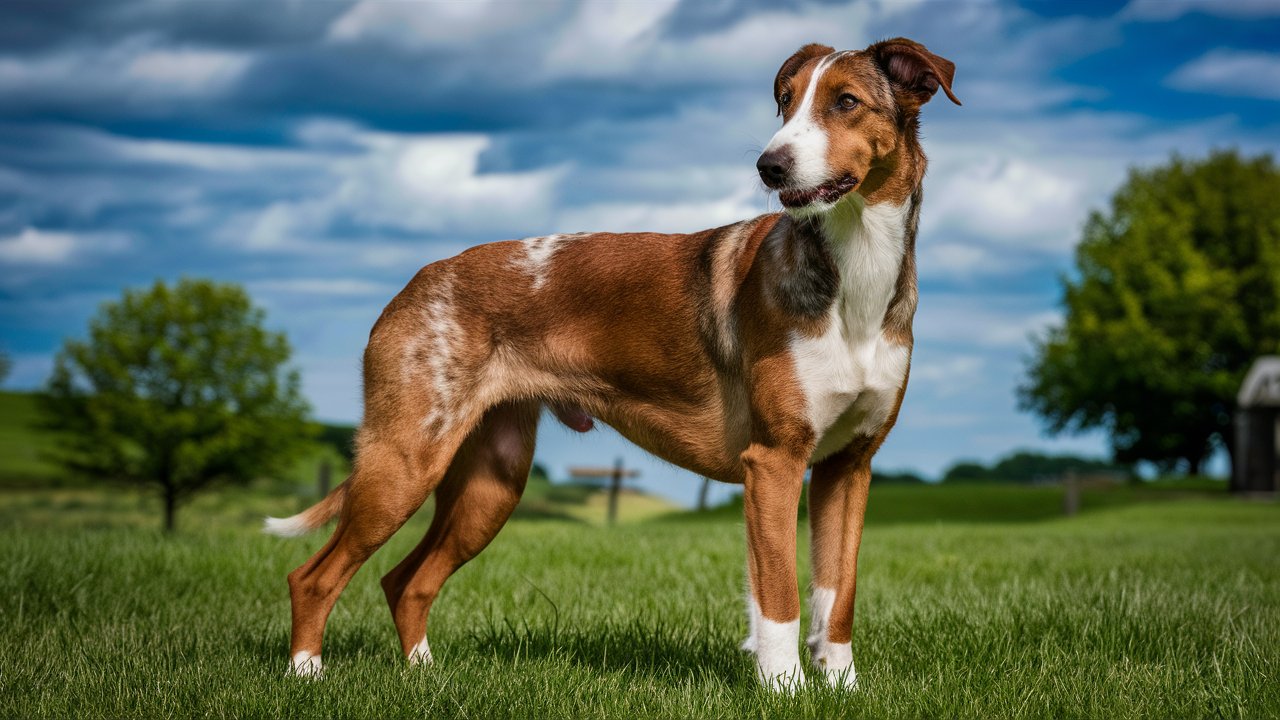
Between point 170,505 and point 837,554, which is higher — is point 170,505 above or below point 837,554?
below

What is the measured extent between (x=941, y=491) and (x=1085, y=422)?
8.93m

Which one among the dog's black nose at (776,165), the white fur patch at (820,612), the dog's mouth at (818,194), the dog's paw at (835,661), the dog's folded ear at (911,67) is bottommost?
the dog's paw at (835,661)

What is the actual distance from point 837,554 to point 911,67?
6.60 ft

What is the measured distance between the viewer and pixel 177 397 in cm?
2173

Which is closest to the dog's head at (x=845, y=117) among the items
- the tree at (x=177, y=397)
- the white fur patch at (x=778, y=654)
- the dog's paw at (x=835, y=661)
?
the white fur patch at (x=778, y=654)

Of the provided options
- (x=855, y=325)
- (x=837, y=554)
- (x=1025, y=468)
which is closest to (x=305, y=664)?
(x=837, y=554)

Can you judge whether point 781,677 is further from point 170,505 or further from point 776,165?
point 170,505

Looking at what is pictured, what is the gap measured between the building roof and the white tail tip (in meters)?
34.1

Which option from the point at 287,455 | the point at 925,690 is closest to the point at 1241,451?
the point at 287,455

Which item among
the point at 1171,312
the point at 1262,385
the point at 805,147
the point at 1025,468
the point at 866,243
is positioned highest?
the point at 1171,312

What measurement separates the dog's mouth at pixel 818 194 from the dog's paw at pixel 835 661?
6.21 ft

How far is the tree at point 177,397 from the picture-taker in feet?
69.5

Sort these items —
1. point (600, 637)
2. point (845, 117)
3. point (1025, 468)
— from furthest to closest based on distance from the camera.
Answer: point (1025, 468)
point (600, 637)
point (845, 117)

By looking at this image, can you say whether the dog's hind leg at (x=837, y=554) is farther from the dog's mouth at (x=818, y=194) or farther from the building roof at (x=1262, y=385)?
the building roof at (x=1262, y=385)
